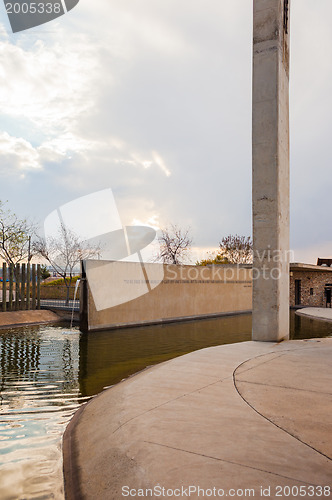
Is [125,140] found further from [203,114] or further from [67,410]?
[67,410]

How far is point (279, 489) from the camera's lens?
7.27 feet

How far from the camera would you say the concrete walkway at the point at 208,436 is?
2361mm

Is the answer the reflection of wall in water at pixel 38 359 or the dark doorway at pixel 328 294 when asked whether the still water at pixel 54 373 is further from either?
the dark doorway at pixel 328 294

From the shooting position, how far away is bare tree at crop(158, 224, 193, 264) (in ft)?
126

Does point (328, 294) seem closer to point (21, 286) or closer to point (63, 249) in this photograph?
point (63, 249)

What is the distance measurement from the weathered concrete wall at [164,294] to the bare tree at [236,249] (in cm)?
1619

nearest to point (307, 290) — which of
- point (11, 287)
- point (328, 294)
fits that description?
point (328, 294)

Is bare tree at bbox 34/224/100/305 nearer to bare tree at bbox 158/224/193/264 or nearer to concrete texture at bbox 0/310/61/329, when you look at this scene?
concrete texture at bbox 0/310/61/329

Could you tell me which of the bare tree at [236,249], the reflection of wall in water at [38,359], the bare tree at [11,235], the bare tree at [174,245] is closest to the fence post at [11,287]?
the reflection of wall in water at [38,359]

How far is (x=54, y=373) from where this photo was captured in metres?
6.82

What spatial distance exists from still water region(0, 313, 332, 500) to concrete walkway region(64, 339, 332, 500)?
26 cm

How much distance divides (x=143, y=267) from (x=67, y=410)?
10.5 meters

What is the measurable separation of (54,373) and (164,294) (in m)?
9.55

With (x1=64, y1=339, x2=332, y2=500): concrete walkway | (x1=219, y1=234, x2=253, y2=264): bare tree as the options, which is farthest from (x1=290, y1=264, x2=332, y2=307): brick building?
(x1=64, y1=339, x2=332, y2=500): concrete walkway
